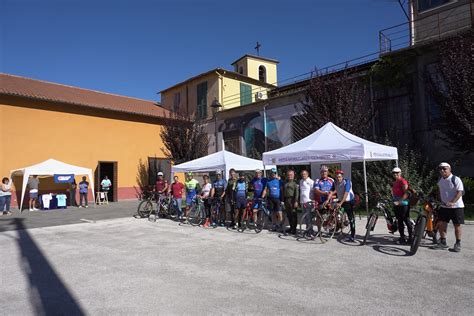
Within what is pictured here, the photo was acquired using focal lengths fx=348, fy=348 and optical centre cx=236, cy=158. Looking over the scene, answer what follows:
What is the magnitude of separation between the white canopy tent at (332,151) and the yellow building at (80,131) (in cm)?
1514

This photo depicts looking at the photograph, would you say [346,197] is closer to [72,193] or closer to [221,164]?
[221,164]

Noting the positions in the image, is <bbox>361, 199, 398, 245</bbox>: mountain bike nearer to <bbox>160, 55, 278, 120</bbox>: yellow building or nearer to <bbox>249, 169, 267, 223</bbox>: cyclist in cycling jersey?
<bbox>249, 169, 267, 223</bbox>: cyclist in cycling jersey

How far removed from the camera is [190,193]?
39.9ft

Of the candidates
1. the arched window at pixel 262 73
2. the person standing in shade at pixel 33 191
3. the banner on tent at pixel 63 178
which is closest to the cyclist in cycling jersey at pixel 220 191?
the banner on tent at pixel 63 178

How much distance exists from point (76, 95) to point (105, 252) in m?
19.1

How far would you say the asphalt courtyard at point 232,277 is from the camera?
4.12 meters

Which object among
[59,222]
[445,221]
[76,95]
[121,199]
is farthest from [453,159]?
[76,95]

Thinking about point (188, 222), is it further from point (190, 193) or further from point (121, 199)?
point (121, 199)

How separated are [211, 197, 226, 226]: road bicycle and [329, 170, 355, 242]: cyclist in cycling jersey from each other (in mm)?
4064

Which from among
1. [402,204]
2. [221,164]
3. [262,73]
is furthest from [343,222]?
[262,73]

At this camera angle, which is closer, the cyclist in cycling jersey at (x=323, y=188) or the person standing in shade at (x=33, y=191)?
the cyclist in cycling jersey at (x=323, y=188)

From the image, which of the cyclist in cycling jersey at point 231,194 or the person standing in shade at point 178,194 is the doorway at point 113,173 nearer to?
the person standing in shade at point 178,194

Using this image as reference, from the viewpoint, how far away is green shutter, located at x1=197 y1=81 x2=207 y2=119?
27.9 m

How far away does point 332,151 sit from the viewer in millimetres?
8938
